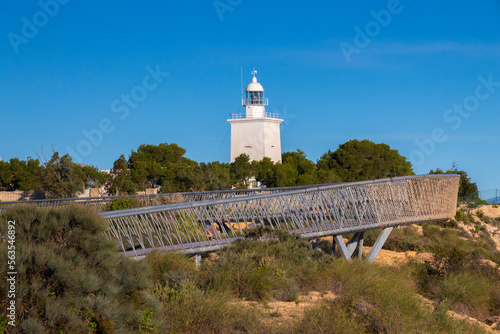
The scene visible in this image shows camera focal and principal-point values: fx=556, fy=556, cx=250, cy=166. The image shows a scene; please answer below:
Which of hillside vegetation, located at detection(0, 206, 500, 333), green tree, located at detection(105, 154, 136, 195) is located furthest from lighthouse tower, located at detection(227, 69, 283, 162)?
hillside vegetation, located at detection(0, 206, 500, 333)

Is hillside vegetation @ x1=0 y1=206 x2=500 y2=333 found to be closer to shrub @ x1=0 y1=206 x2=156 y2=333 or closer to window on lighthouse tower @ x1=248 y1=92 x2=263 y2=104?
shrub @ x1=0 y1=206 x2=156 y2=333

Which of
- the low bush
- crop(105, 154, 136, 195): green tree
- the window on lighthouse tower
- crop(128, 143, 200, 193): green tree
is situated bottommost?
the low bush

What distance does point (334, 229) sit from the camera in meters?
15.5

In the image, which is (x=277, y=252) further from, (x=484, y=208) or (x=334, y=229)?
(x=484, y=208)

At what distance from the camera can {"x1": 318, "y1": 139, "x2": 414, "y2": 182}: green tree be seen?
51.0 m

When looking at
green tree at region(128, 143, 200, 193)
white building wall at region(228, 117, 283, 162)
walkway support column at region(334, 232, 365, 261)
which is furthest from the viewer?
white building wall at region(228, 117, 283, 162)

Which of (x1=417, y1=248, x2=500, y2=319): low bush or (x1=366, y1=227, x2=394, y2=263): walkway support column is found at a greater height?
(x1=366, y1=227, x2=394, y2=263): walkway support column

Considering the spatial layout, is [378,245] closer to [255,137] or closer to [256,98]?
[256,98]

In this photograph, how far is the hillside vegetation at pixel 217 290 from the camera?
5.76m

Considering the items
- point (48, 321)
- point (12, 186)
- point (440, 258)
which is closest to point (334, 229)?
point (440, 258)

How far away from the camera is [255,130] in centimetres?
5228

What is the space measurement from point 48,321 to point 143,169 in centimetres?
3915

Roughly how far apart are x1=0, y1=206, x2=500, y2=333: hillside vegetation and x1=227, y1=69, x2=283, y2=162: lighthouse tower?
3894cm

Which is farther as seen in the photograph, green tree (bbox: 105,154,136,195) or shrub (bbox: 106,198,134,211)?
green tree (bbox: 105,154,136,195)
